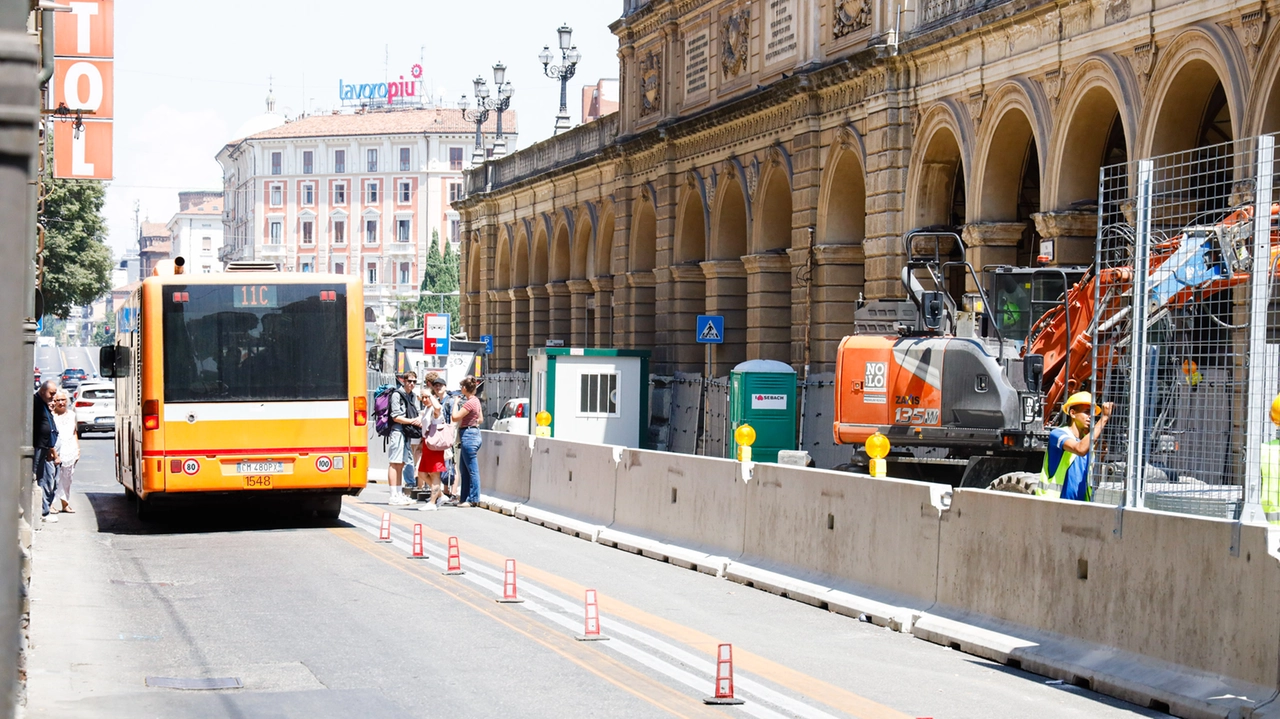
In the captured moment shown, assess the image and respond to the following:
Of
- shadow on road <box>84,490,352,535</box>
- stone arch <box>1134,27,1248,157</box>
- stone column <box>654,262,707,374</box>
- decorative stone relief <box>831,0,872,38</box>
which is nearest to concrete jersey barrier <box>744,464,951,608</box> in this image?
shadow on road <box>84,490,352,535</box>

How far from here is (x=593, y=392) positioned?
127 ft

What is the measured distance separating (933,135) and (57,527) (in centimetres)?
1723

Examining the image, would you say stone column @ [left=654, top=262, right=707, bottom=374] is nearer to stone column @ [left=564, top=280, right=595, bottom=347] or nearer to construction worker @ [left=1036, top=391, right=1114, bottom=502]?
stone column @ [left=564, top=280, right=595, bottom=347]

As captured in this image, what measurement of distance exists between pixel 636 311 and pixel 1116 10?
85.0 ft

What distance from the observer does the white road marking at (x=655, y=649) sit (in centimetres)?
975

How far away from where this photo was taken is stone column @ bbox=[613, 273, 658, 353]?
4891cm

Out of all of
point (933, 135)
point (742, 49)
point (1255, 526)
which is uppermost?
point (742, 49)

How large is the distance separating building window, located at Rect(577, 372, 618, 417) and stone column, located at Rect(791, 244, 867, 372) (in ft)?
17.3

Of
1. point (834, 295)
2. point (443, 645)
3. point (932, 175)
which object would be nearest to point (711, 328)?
point (834, 295)

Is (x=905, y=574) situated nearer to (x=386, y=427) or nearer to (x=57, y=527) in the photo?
(x=57, y=527)

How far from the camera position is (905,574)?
13.5m

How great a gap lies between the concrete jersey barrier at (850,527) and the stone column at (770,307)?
892 inches

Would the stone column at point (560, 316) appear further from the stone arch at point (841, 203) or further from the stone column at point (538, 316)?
the stone arch at point (841, 203)

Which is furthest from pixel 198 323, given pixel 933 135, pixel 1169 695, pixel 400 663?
pixel 933 135
